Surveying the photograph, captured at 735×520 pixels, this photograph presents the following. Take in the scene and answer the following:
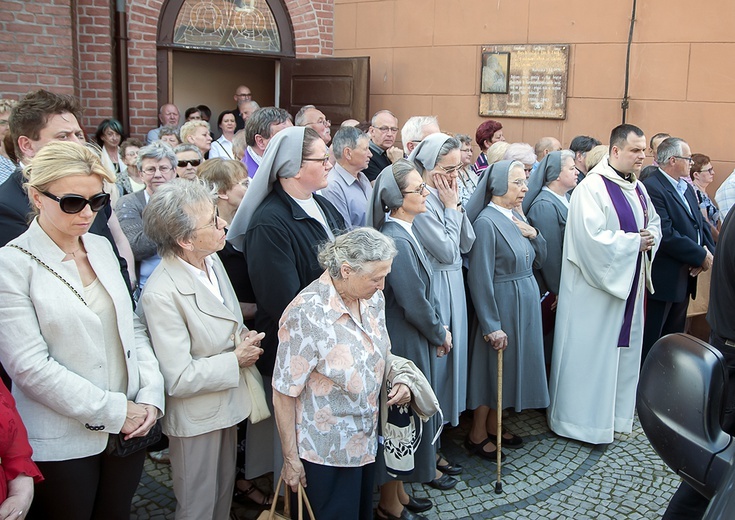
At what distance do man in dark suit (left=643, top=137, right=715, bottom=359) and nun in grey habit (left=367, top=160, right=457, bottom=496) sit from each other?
110 inches

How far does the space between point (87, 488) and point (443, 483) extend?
7.02 feet

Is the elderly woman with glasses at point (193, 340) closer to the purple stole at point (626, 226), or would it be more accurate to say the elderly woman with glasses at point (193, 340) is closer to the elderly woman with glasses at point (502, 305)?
the elderly woman with glasses at point (502, 305)

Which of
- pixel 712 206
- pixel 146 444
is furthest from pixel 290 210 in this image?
pixel 712 206

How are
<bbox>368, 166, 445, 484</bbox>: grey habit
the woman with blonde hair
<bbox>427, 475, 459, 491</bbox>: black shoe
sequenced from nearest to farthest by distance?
<bbox>368, 166, 445, 484</bbox>: grey habit
<bbox>427, 475, 459, 491</bbox>: black shoe
the woman with blonde hair

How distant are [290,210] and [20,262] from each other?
4.26ft

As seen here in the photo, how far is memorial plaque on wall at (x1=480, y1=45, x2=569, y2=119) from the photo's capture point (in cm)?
776

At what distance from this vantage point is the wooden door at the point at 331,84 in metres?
8.99

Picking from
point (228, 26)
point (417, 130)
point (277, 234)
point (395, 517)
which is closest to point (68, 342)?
point (277, 234)

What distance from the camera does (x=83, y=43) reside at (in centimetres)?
783

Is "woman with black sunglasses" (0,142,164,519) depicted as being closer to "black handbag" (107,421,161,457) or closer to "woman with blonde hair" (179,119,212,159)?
"black handbag" (107,421,161,457)

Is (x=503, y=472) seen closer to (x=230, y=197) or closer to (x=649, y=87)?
(x=230, y=197)

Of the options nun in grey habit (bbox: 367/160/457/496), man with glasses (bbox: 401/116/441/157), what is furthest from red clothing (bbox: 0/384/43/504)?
man with glasses (bbox: 401/116/441/157)

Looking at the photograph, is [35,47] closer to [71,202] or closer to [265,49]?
[265,49]

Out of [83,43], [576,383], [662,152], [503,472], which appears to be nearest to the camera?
[503,472]
